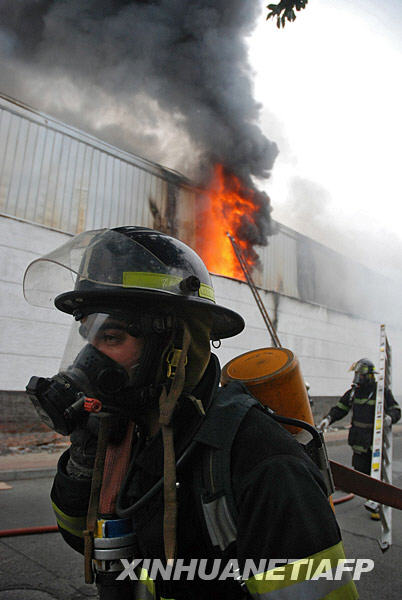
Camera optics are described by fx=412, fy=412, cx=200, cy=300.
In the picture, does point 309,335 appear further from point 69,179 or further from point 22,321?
point 22,321

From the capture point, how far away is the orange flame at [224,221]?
1438 centimetres

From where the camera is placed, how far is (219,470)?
109cm

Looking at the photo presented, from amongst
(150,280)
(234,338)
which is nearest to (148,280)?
(150,280)

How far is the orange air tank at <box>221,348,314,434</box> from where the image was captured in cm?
163

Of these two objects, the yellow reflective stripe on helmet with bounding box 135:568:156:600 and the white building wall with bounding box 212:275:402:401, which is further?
the white building wall with bounding box 212:275:402:401

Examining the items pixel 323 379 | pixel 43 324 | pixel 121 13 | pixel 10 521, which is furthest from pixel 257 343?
pixel 121 13

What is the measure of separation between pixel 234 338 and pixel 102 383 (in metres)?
12.2

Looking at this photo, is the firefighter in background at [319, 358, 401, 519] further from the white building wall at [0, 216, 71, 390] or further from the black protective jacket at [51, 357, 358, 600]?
the white building wall at [0, 216, 71, 390]

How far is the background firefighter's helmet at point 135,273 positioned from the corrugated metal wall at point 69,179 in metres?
9.07

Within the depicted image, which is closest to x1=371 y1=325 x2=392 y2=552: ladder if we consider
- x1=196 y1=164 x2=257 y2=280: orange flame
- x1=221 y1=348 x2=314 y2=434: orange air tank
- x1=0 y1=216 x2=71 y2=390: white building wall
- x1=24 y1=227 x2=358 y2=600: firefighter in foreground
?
x1=221 y1=348 x2=314 y2=434: orange air tank

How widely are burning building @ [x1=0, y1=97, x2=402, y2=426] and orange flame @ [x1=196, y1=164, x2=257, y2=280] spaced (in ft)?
0.14

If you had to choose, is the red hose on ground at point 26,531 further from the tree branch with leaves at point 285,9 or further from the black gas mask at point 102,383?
the tree branch with leaves at point 285,9

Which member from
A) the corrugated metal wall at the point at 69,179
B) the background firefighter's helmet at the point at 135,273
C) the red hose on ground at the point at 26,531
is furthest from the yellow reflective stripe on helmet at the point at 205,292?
the corrugated metal wall at the point at 69,179

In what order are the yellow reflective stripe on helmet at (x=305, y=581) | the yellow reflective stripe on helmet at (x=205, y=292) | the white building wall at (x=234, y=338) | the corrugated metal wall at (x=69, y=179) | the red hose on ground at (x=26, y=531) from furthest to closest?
the corrugated metal wall at (x=69, y=179)
the white building wall at (x=234, y=338)
the red hose on ground at (x=26, y=531)
the yellow reflective stripe on helmet at (x=205, y=292)
the yellow reflective stripe on helmet at (x=305, y=581)
